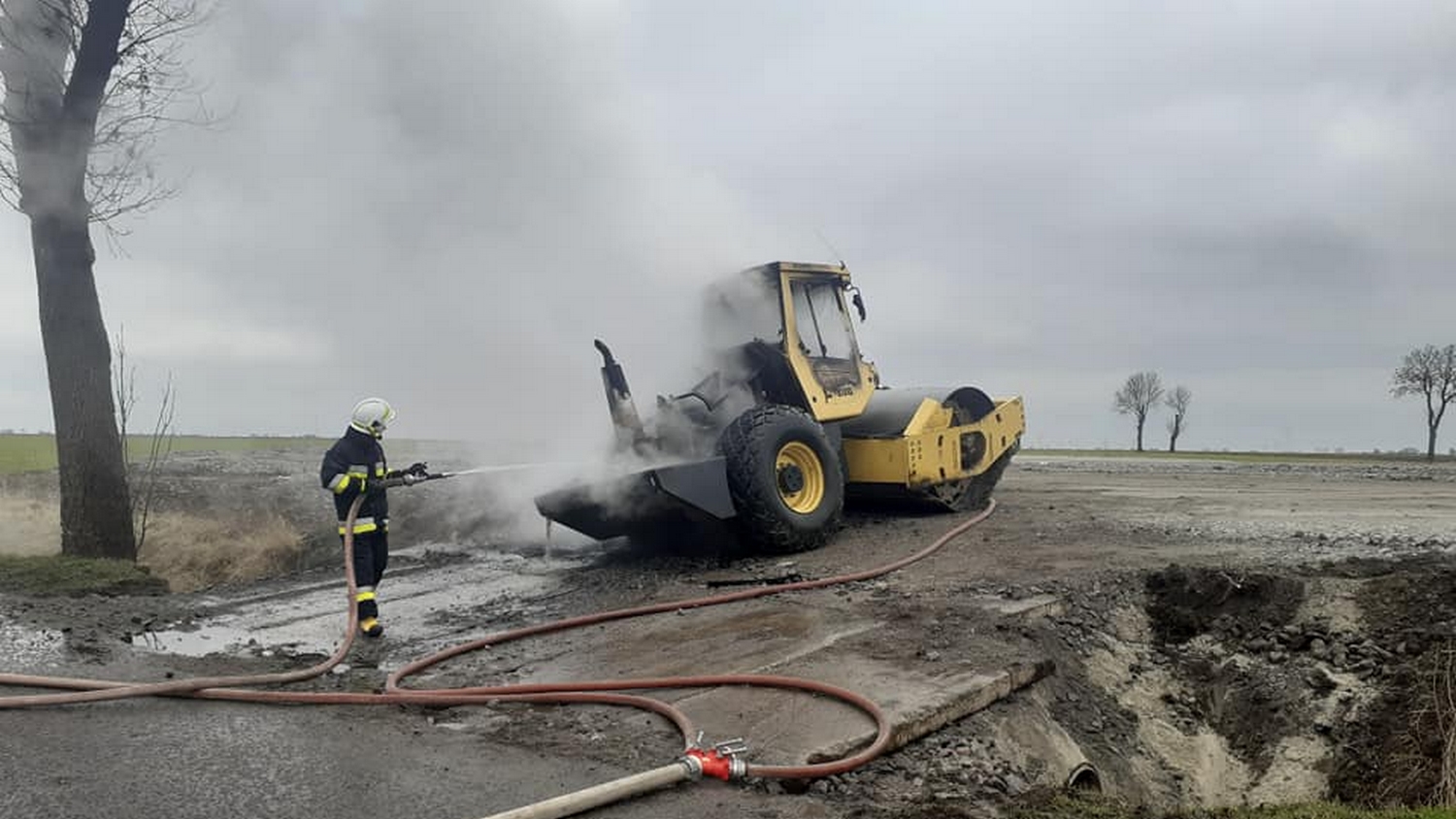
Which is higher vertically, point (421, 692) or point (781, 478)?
point (781, 478)

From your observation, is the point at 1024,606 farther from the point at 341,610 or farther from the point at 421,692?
the point at 341,610

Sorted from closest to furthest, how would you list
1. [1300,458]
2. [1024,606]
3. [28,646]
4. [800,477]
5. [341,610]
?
[28,646]
[1024,606]
[341,610]
[800,477]
[1300,458]

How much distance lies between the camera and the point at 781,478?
918 cm

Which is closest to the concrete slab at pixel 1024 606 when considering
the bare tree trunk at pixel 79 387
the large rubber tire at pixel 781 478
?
the large rubber tire at pixel 781 478

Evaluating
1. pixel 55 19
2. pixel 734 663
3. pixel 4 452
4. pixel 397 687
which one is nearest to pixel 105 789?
pixel 397 687

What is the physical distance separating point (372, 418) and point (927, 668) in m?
4.53

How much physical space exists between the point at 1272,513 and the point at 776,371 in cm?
618

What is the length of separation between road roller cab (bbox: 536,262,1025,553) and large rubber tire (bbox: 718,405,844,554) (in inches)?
0.5

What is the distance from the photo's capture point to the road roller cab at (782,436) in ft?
28.5

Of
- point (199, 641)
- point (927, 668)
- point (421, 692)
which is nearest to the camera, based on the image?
point (421, 692)

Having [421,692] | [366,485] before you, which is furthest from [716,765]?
[366,485]

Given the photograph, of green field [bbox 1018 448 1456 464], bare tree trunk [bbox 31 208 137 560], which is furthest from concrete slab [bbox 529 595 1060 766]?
green field [bbox 1018 448 1456 464]

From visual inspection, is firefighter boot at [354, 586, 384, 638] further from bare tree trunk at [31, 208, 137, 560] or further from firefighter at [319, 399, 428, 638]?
bare tree trunk at [31, 208, 137, 560]

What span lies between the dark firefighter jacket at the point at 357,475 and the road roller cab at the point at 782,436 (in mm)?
1913
